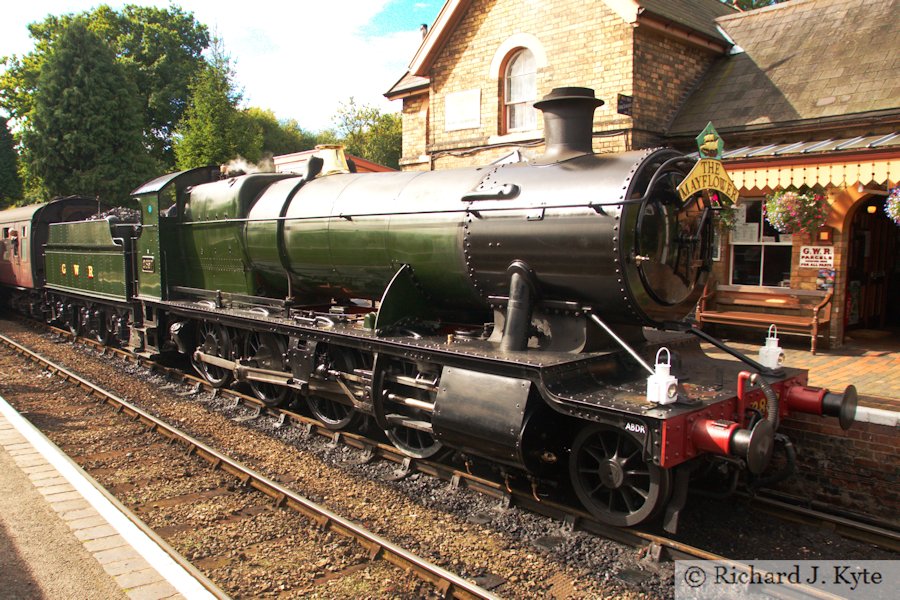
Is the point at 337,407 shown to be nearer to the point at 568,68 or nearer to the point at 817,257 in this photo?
the point at 817,257

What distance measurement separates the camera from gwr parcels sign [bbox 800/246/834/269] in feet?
31.8

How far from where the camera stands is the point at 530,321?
5145mm

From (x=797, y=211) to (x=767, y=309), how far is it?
1754mm

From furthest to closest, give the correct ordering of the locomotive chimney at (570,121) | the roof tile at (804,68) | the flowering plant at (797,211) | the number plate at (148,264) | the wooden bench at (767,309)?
the roof tile at (804,68), the number plate at (148,264), the wooden bench at (767,309), the flowering plant at (797,211), the locomotive chimney at (570,121)

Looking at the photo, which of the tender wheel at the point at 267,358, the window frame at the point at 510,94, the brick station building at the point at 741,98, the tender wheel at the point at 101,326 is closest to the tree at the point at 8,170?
the tender wheel at the point at 101,326

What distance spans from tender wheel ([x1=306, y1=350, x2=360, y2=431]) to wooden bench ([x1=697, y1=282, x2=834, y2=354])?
213 inches

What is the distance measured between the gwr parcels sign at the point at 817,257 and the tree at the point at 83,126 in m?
25.7

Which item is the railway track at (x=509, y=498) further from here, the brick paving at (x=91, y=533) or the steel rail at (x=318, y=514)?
the brick paving at (x=91, y=533)

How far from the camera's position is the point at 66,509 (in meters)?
4.88

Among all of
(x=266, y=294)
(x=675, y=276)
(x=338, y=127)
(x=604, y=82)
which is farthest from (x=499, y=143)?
(x=338, y=127)

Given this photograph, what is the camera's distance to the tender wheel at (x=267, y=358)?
25.0 feet

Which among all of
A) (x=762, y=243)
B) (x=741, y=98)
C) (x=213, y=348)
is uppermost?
(x=741, y=98)

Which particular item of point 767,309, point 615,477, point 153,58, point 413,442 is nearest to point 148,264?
point 413,442

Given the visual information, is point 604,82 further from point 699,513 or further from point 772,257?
point 699,513
